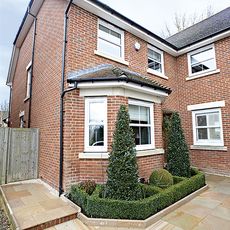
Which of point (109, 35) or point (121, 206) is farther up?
point (109, 35)

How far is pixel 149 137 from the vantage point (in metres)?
6.78

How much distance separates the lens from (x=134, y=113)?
6.32m

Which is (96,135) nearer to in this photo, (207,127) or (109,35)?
(109,35)

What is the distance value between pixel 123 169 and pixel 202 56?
8.08 m

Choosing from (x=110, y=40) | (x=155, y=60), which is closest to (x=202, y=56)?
(x=155, y=60)

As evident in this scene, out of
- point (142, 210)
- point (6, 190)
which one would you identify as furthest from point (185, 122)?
point (6, 190)

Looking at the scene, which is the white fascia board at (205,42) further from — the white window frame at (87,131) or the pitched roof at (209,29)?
the white window frame at (87,131)

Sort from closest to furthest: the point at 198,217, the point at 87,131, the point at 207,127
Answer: the point at 198,217
the point at 87,131
the point at 207,127

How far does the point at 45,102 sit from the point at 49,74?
44.2 inches

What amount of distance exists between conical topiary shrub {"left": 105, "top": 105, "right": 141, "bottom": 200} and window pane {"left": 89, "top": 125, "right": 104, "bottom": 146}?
3.95 ft

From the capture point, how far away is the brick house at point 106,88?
220 inches

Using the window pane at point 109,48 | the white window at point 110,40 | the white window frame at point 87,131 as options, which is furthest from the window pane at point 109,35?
the white window frame at point 87,131

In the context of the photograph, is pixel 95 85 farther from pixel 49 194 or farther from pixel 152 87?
pixel 49 194

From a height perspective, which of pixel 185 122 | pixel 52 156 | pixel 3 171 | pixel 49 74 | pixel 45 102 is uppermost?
pixel 49 74
